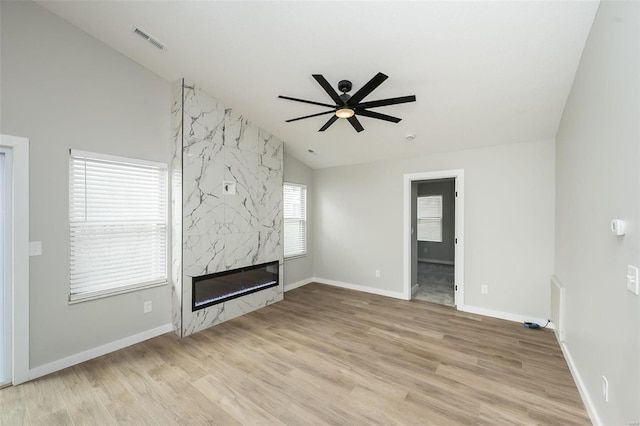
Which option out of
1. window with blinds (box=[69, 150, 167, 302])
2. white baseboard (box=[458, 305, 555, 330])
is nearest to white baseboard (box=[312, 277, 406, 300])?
white baseboard (box=[458, 305, 555, 330])

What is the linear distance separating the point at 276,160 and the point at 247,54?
2036mm

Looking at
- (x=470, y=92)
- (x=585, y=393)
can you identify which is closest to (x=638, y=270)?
(x=585, y=393)

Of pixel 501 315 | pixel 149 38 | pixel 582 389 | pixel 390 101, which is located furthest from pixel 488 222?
pixel 149 38

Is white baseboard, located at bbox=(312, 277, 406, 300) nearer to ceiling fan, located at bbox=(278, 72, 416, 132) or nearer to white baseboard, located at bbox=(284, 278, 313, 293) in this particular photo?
white baseboard, located at bbox=(284, 278, 313, 293)

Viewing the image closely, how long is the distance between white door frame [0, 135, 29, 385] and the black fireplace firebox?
1483 mm

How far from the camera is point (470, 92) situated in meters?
2.92

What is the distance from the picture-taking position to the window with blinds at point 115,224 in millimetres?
2814

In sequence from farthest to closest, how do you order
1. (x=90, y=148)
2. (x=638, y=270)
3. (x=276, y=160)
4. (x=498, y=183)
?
(x=276, y=160), (x=498, y=183), (x=90, y=148), (x=638, y=270)

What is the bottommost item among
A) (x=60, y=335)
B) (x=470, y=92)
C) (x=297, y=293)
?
(x=297, y=293)

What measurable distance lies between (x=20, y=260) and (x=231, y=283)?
7.20 ft

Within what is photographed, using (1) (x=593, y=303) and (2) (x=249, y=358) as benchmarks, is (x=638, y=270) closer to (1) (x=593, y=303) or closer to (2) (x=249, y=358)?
(1) (x=593, y=303)

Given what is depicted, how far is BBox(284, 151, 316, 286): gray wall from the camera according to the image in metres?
5.39

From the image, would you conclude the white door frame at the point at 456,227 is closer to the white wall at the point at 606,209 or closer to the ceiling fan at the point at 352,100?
the white wall at the point at 606,209

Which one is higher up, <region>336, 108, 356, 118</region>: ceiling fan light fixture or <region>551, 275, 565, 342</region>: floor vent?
<region>336, 108, 356, 118</region>: ceiling fan light fixture
